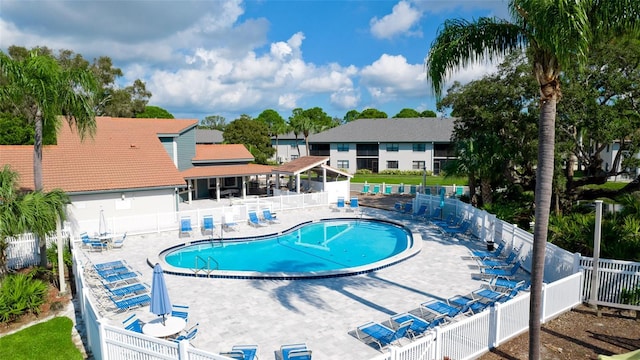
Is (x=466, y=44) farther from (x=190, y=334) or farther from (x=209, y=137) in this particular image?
(x=209, y=137)

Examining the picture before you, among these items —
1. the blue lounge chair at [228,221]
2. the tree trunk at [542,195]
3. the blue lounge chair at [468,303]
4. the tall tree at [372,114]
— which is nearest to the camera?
the tree trunk at [542,195]

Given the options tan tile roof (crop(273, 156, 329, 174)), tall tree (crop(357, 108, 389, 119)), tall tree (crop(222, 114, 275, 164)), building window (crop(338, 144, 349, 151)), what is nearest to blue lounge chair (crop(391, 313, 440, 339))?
tan tile roof (crop(273, 156, 329, 174))

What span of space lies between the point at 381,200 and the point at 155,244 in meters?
18.6

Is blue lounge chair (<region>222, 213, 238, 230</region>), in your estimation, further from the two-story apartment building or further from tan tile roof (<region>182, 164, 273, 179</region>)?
the two-story apartment building

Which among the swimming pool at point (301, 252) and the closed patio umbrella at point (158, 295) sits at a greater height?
the closed patio umbrella at point (158, 295)

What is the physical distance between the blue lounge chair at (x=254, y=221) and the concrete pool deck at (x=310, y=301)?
6.42 meters

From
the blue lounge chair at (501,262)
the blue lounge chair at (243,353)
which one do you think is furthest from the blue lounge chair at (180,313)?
the blue lounge chair at (501,262)

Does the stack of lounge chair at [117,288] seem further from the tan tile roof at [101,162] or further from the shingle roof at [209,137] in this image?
the shingle roof at [209,137]

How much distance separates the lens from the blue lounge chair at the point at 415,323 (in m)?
9.20

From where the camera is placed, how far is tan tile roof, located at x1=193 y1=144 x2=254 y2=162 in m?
32.2

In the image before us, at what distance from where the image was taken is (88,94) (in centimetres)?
1359

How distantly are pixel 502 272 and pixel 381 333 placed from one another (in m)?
7.11

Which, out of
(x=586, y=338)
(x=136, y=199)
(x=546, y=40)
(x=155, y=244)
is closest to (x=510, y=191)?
(x=586, y=338)

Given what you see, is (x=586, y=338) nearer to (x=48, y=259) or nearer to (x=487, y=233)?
(x=487, y=233)
